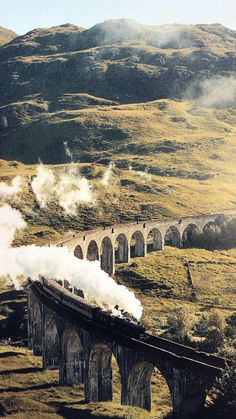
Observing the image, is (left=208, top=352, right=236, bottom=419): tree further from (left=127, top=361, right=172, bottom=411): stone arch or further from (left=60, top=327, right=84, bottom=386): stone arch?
(left=60, top=327, right=84, bottom=386): stone arch

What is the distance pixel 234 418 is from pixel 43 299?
3094cm

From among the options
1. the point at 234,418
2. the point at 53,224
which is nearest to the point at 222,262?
the point at 53,224

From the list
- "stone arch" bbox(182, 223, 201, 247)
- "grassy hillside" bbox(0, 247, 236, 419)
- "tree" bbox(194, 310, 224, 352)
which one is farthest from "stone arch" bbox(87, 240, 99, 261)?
"tree" bbox(194, 310, 224, 352)

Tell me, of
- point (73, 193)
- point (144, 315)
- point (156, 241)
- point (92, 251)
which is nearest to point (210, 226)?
point (156, 241)

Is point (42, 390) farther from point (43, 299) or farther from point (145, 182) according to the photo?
point (145, 182)

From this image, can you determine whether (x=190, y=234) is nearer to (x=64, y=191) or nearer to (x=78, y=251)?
(x=64, y=191)

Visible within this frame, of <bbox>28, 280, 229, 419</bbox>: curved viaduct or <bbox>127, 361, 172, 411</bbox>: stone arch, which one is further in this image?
<bbox>127, 361, 172, 411</bbox>: stone arch

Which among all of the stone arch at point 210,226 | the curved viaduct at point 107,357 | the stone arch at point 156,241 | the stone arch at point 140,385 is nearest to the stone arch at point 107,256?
the stone arch at point 156,241

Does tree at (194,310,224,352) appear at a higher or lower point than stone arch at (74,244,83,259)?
lower

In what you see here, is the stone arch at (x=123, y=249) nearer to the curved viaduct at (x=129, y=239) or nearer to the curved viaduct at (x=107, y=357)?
the curved viaduct at (x=129, y=239)


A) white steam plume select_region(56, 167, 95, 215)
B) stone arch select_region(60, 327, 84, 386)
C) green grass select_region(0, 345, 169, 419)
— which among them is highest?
white steam plume select_region(56, 167, 95, 215)

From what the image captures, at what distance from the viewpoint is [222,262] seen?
118250 millimetres

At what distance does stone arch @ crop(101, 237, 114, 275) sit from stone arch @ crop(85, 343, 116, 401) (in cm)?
5580

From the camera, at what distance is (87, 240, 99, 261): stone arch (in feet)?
346
